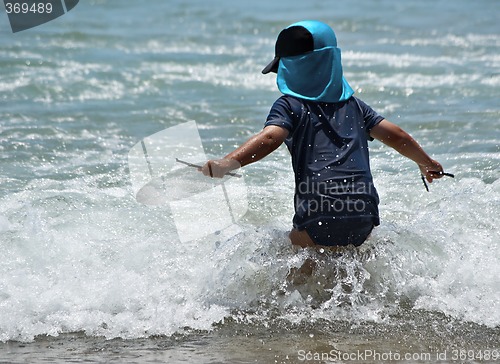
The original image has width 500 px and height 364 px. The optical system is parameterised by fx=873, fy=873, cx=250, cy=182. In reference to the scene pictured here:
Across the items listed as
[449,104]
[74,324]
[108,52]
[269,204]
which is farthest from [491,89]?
[74,324]

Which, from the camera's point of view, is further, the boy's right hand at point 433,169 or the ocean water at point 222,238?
the boy's right hand at point 433,169

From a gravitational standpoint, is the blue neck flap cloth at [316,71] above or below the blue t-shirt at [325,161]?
above

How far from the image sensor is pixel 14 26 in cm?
1370

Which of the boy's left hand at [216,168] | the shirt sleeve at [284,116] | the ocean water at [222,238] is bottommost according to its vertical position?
the ocean water at [222,238]

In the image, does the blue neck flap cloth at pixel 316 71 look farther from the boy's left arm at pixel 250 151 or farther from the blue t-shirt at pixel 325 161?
the boy's left arm at pixel 250 151

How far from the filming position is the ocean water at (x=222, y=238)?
167 inches

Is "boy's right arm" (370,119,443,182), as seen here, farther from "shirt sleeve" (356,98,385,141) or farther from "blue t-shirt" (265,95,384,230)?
"blue t-shirt" (265,95,384,230)

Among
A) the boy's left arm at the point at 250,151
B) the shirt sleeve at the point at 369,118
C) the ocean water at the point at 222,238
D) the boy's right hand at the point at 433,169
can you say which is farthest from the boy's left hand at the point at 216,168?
the boy's right hand at the point at 433,169

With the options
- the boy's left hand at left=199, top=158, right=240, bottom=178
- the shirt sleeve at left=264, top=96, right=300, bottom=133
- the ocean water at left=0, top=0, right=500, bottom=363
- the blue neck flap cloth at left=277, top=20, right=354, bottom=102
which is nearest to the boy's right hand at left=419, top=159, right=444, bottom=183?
the ocean water at left=0, top=0, right=500, bottom=363

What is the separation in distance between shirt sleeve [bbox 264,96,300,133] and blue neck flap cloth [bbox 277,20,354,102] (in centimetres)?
11

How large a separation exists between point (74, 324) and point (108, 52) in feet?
28.3

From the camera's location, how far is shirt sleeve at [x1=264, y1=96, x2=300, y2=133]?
4.29 m

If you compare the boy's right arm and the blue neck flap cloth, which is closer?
the blue neck flap cloth

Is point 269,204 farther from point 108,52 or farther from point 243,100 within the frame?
point 108,52
